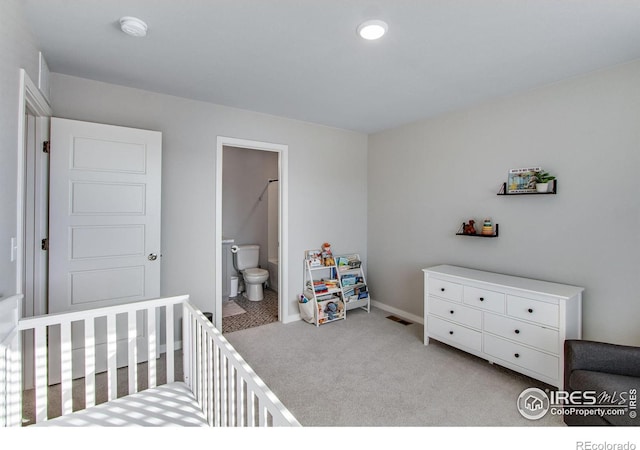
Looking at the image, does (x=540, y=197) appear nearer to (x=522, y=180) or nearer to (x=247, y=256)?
(x=522, y=180)

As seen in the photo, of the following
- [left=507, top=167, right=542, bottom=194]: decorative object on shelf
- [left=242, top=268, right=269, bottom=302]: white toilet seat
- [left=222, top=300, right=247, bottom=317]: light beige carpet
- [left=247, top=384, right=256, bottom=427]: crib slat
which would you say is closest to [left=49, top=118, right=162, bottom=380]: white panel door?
[left=222, top=300, right=247, bottom=317]: light beige carpet

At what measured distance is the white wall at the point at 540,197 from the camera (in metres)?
2.23

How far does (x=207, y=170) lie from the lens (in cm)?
312

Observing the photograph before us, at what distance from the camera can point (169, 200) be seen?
9.55ft

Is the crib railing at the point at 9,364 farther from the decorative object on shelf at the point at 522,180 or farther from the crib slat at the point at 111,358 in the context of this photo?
→ the decorative object on shelf at the point at 522,180

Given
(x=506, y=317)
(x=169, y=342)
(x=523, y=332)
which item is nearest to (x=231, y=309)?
(x=169, y=342)

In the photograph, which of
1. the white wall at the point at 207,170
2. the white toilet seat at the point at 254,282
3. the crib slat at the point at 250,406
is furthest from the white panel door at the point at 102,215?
the crib slat at the point at 250,406

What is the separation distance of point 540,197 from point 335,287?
227cm

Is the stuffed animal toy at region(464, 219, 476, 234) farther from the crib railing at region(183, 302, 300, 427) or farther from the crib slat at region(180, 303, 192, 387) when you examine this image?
the crib slat at region(180, 303, 192, 387)

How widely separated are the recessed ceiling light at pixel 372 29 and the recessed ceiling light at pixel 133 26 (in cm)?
126

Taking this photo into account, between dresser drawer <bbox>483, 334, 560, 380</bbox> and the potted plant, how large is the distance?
1.27 metres

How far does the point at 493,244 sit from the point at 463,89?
1447mm
